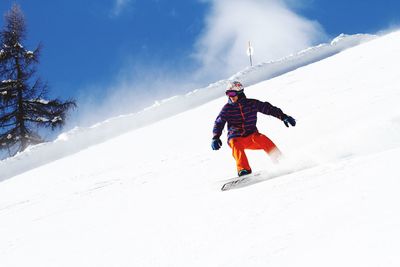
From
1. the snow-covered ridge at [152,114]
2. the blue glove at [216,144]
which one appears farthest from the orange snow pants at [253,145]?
the snow-covered ridge at [152,114]

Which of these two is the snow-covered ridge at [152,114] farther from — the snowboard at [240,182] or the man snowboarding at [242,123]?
the snowboard at [240,182]

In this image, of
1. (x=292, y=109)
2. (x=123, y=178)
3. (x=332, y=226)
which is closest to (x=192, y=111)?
(x=292, y=109)

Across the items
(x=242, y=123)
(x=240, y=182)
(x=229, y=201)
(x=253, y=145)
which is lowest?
(x=229, y=201)

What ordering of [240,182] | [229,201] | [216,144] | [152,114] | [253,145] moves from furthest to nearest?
1. [152,114]
2. [253,145]
3. [216,144]
4. [240,182]
5. [229,201]

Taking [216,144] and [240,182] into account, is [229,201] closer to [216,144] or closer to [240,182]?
[240,182]

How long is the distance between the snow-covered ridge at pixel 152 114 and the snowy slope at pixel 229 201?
4.38ft

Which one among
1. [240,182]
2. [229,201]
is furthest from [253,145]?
[229,201]

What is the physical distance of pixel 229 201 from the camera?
4898mm

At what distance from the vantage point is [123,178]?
8.31 meters

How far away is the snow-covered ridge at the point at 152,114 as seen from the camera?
41.1 feet

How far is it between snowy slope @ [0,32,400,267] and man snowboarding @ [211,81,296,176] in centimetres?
40

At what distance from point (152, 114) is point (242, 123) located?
883 centimetres

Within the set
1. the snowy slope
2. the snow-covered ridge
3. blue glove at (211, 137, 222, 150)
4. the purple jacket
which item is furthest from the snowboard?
the snow-covered ridge

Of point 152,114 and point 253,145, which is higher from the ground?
point 152,114
